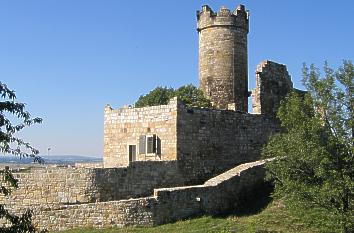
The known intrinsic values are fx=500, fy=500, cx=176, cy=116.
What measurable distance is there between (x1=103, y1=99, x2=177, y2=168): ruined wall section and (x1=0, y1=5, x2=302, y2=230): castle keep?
51 millimetres

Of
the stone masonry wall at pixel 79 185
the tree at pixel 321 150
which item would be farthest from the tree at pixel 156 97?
the tree at pixel 321 150

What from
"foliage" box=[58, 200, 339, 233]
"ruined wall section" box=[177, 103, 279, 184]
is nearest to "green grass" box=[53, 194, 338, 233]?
"foliage" box=[58, 200, 339, 233]

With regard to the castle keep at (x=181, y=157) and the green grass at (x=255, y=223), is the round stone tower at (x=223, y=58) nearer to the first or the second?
the castle keep at (x=181, y=157)

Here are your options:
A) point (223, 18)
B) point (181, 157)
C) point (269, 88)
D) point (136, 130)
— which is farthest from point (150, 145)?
point (223, 18)

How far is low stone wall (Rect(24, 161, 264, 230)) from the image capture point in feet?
63.2

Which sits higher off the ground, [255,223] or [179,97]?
[179,97]

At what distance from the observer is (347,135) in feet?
54.6

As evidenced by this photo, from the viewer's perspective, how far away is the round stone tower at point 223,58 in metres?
32.0

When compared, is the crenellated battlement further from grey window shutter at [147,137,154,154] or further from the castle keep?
grey window shutter at [147,137,154,154]

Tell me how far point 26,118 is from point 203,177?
16.7m

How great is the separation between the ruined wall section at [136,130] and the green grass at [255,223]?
17.4 ft

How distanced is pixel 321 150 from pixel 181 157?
9272 millimetres

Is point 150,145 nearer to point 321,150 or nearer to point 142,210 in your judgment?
point 142,210

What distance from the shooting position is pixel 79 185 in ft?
69.1
